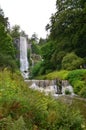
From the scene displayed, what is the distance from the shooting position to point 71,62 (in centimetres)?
3650

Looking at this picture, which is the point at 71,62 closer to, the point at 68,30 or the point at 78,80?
the point at 68,30

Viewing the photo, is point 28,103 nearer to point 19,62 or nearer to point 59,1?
point 59,1

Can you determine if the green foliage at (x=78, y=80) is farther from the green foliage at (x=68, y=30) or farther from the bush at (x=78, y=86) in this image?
the green foliage at (x=68, y=30)

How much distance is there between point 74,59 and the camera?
3684cm

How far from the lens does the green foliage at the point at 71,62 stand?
36.2 metres

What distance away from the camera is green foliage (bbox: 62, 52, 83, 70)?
3616 centimetres

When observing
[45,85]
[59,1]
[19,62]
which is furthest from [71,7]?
[19,62]

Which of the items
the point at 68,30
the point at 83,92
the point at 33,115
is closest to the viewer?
the point at 33,115

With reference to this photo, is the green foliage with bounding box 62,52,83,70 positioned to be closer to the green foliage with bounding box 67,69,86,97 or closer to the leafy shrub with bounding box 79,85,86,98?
the green foliage with bounding box 67,69,86,97

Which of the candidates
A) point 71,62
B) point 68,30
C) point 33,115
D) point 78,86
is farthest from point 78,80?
point 33,115

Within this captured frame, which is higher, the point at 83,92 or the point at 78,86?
the point at 78,86

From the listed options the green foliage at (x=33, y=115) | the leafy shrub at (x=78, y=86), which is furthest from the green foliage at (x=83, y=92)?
the green foliage at (x=33, y=115)

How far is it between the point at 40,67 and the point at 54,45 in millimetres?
3017

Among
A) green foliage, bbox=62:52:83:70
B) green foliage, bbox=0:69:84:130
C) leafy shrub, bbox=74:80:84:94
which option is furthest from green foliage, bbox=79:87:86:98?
green foliage, bbox=0:69:84:130
